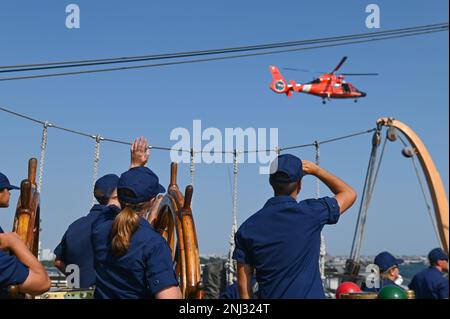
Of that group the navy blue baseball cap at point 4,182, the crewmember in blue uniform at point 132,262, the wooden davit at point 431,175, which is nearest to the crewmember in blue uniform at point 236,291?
the crewmember in blue uniform at point 132,262

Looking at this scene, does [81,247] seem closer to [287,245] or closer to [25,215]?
[25,215]

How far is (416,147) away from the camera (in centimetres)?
279

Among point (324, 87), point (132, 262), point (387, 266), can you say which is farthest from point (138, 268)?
point (324, 87)

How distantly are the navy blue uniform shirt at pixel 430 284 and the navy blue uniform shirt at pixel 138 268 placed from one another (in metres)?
3.50

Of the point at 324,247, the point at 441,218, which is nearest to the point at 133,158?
the point at 441,218

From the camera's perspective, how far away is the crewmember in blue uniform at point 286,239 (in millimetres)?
2701

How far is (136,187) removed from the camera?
9.12ft

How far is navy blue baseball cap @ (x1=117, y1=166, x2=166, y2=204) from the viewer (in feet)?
9.12

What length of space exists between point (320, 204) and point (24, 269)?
1362 millimetres

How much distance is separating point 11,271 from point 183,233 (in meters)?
1.50

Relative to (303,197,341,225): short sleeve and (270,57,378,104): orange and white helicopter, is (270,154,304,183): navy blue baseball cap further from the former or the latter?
(270,57,378,104): orange and white helicopter

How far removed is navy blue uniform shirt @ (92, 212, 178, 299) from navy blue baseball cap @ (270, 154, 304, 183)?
0.63 metres
